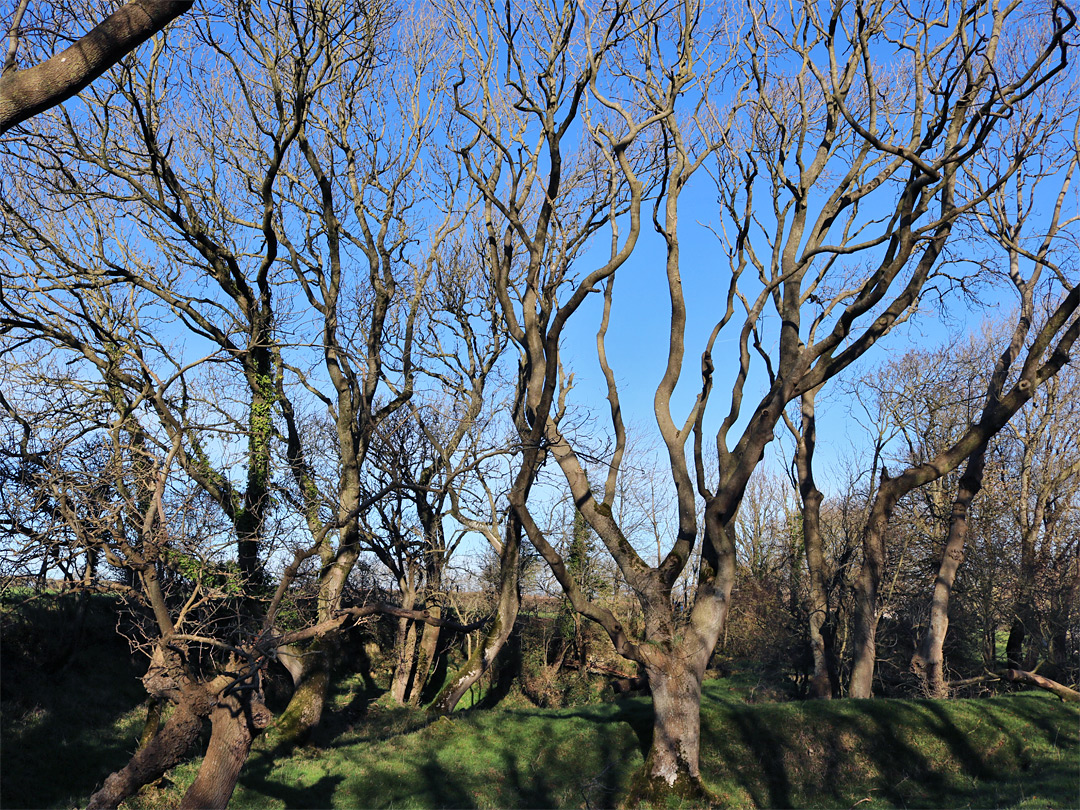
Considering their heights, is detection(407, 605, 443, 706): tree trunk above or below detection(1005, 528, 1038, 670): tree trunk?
below

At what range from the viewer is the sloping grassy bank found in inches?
424

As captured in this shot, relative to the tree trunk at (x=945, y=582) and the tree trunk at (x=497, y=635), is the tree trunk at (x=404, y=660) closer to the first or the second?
the tree trunk at (x=497, y=635)

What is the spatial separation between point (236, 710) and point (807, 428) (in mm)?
12476

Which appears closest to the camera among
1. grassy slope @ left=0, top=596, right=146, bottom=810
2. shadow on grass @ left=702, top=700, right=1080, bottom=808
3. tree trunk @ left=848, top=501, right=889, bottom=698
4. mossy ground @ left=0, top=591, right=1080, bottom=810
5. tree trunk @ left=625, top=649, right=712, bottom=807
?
tree trunk @ left=625, top=649, right=712, bottom=807

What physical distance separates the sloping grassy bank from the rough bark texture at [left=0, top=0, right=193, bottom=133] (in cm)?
1008

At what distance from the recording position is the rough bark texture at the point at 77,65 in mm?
3795

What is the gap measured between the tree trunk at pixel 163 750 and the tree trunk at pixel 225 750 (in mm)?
240

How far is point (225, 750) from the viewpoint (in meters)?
8.41

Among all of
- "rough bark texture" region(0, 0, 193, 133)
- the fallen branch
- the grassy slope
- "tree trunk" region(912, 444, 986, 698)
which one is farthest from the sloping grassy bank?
"rough bark texture" region(0, 0, 193, 133)

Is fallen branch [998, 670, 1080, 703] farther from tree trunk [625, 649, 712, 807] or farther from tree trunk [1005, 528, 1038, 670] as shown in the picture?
tree trunk [625, 649, 712, 807]

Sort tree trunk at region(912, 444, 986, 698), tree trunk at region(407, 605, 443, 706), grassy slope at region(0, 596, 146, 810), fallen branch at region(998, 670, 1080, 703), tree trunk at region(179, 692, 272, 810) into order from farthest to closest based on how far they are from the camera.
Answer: tree trunk at region(407, 605, 443, 706) → tree trunk at region(912, 444, 986, 698) → fallen branch at region(998, 670, 1080, 703) → grassy slope at region(0, 596, 146, 810) → tree trunk at region(179, 692, 272, 810)

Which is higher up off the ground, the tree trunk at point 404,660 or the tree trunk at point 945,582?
the tree trunk at point 945,582

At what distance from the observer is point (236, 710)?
8.59 meters

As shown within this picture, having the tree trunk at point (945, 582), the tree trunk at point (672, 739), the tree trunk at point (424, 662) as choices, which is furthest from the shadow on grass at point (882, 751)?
the tree trunk at point (424, 662)
